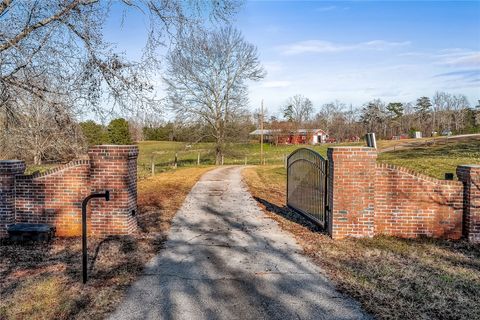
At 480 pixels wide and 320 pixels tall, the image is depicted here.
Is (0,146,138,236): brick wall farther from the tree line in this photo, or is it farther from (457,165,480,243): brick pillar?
the tree line

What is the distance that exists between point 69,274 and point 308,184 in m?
5.79

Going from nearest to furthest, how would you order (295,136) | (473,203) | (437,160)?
(473,203), (437,160), (295,136)

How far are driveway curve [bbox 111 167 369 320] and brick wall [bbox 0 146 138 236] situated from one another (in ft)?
4.44

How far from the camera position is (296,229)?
859 cm

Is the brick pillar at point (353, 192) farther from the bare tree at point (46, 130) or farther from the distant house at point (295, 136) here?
the distant house at point (295, 136)

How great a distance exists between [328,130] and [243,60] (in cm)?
6046

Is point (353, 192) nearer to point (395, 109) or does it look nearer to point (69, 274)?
point (69, 274)

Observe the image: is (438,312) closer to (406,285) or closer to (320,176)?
(406,285)

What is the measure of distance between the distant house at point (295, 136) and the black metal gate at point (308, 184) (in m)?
52.2

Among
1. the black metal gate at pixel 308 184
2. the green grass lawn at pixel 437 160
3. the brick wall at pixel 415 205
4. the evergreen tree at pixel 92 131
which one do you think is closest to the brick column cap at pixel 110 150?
the evergreen tree at pixel 92 131

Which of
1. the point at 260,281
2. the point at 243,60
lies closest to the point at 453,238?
the point at 260,281

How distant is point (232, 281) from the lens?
204 inches

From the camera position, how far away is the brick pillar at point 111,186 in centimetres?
750

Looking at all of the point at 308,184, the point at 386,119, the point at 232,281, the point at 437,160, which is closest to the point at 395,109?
the point at 386,119
